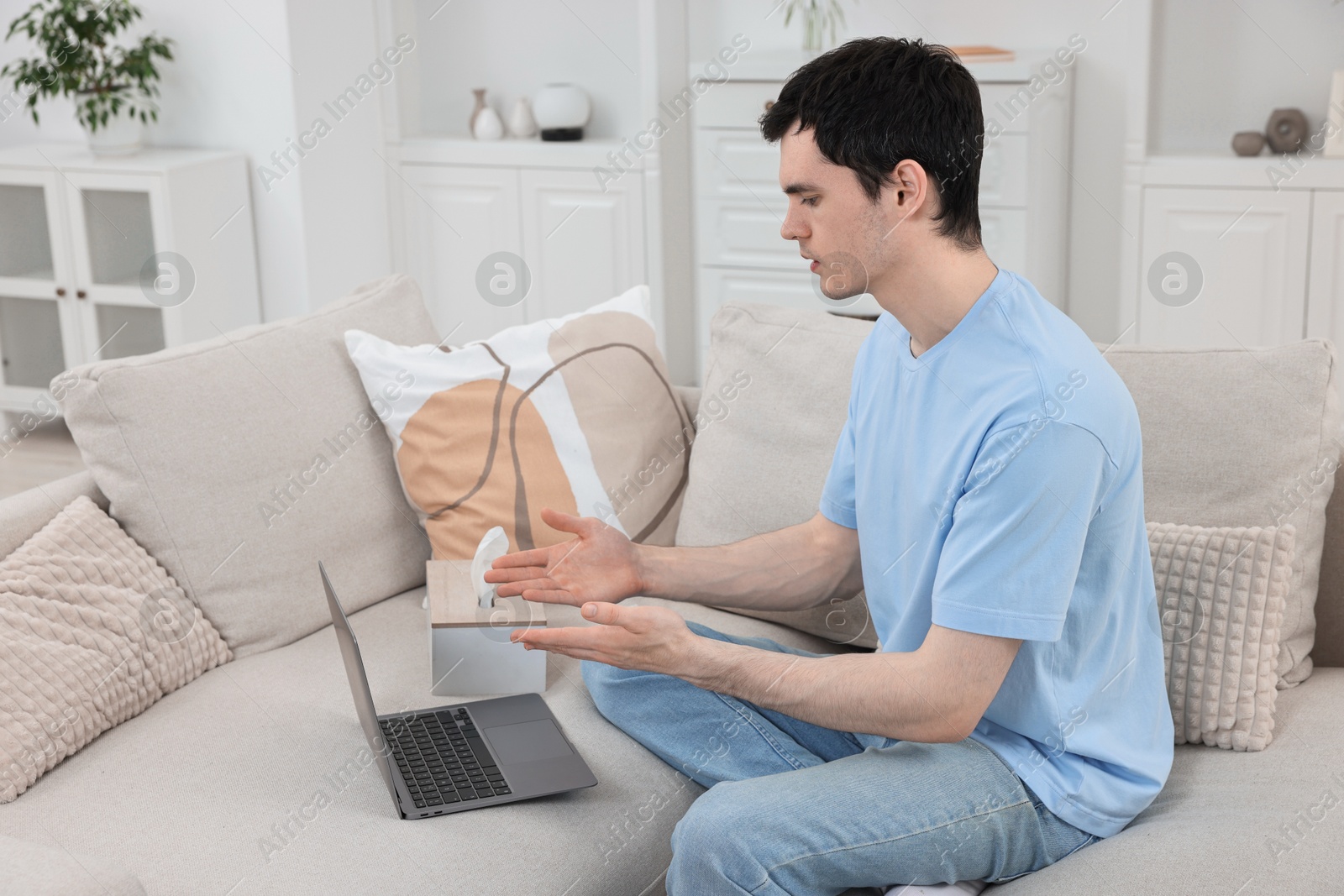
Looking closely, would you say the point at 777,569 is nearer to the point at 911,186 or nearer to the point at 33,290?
the point at 911,186

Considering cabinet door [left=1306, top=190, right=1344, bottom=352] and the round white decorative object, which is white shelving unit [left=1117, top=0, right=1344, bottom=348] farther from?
the round white decorative object

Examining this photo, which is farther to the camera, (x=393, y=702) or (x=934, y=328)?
(x=393, y=702)

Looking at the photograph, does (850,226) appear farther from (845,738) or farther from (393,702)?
(393,702)

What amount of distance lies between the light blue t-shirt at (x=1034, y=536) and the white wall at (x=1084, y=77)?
105 inches

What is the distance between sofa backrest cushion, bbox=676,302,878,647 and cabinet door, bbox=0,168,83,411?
281cm

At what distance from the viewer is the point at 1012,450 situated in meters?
1.27

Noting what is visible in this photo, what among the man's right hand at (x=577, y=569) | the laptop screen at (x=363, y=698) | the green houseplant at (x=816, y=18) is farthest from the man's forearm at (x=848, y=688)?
the green houseplant at (x=816, y=18)

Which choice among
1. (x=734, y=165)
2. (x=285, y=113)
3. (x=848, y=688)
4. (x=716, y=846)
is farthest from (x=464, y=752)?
(x=285, y=113)

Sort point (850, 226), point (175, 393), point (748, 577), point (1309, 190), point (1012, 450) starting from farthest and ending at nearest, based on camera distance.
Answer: point (1309, 190)
point (175, 393)
point (748, 577)
point (850, 226)
point (1012, 450)

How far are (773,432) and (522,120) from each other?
2.74m

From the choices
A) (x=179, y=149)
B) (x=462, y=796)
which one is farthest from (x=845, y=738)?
(x=179, y=149)

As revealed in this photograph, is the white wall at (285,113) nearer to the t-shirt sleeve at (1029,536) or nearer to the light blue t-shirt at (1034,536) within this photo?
the light blue t-shirt at (1034,536)

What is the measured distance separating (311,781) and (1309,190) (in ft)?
10.0

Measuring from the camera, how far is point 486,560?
181 cm
